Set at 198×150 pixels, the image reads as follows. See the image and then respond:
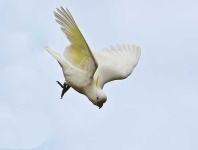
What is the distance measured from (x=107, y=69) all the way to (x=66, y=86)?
687mm

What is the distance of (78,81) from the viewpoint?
5.96 meters

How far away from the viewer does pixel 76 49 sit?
5855 mm

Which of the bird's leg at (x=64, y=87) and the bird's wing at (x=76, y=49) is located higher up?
the bird's wing at (x=76, y=49)

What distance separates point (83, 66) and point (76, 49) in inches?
7.1

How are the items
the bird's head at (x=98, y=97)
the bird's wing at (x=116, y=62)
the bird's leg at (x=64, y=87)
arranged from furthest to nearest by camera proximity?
the bird's wing at (x=116, y=62), the bird's leg at (x=64, y=87), the bird's head at (x=98, y=97)

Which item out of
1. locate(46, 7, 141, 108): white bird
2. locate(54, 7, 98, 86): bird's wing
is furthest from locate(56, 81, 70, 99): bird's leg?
locate(54, 7, 98, 86): bird's wing

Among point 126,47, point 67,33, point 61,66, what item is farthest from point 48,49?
point 126,47

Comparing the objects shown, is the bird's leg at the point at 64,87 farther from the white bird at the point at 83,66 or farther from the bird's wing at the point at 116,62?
the bird's wing at the point at 116,62

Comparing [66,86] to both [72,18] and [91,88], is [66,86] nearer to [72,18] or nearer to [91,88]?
[91,88]

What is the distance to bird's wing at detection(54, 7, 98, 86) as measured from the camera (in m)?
5.50

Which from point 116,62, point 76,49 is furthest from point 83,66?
point 116,62

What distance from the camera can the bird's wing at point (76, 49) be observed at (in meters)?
5.50

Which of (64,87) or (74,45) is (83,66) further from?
(64,87)

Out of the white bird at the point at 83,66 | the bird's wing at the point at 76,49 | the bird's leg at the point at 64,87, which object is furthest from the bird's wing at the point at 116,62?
the bird's wing at the point at 76,49
